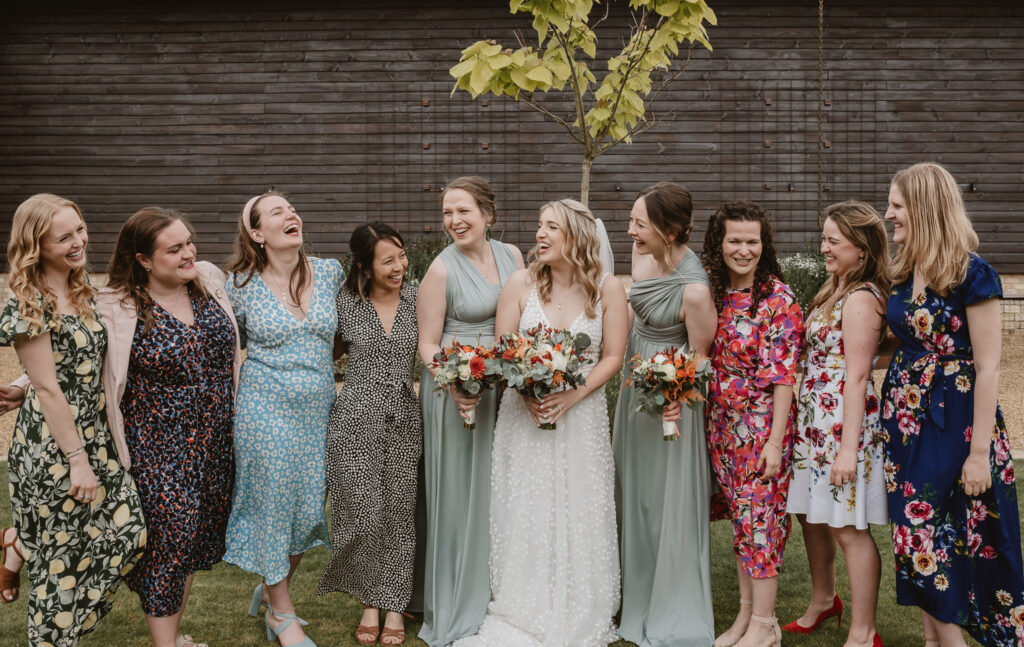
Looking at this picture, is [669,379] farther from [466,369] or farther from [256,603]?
[256,603]

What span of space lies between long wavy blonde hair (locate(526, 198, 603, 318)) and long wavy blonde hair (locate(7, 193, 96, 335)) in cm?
232

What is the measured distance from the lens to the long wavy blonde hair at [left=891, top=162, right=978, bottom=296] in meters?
3.64

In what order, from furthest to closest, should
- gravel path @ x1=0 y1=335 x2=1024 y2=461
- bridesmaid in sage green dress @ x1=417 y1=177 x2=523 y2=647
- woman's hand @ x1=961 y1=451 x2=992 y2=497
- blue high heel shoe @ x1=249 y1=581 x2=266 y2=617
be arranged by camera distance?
1. gravel path @ x1=0 y1=335 x2=1024 y2=461
2. blue high heel shoe @ x1=249 y1=581 x2=266 y2=617
3. bridesmaid in sage green dress @ x1=417 y1=177 x2=523 y2=647
4. woman's hand @ x1=961 y1=451 x2=992 y2=497

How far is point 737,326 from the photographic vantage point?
172 inches

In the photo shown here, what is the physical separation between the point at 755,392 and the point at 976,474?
1.06m

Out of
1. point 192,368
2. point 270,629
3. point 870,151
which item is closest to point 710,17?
point 192,368

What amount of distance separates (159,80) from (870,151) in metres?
12.7

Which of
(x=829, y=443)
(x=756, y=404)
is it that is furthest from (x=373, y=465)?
(x=829, y=443)

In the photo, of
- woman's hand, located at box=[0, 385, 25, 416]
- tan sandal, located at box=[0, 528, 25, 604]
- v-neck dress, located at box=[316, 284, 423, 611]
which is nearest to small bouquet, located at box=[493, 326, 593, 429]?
v-neck dress, located at box=[316, 284, 423, 611]

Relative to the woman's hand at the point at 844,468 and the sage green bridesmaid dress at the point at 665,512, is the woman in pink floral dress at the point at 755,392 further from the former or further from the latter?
the woman's hand at the point at 844,468

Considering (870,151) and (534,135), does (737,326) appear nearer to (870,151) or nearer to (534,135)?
(534,135)

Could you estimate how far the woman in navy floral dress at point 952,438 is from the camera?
3613mm

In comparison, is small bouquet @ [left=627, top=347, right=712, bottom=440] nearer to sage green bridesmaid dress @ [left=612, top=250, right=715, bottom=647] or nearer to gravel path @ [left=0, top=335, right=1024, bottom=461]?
sage green bridesmaid dress @ [left=612, top=250, right=715, bottom=647]

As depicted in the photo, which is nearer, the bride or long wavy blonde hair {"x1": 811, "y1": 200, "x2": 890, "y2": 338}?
long wavy blonde hair {"x1": 811, "y1": 200, "x2": 890, "y2": 338}
